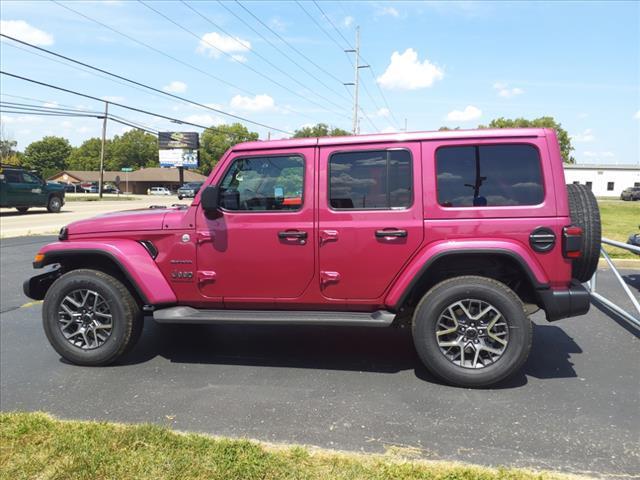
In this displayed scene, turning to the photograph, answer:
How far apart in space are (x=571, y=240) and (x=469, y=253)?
726 mm

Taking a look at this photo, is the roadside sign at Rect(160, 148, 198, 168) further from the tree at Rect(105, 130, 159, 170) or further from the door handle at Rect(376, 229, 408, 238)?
the door handle at Rect(376, 229, 408, 238)

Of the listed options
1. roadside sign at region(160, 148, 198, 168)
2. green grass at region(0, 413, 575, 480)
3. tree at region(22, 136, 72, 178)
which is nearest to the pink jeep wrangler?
green grass at region(0, 413, 575, 480)

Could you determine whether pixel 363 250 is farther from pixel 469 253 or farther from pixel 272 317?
pixel 272 317

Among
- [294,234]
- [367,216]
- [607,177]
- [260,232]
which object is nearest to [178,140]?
[607,177]

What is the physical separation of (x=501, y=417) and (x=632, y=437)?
2.46ft

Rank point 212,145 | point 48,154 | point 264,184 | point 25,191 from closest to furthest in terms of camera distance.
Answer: point 264,184 → point 25,191 → point 212,145 → point 48,154

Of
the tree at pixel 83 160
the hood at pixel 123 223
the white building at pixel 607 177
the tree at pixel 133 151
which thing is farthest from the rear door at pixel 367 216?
the tree at pixel 83 160

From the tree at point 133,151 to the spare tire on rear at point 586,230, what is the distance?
123 m

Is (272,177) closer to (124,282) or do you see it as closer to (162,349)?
(124,282)

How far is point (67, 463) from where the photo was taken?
267 centimetres

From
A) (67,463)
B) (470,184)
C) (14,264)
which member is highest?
(470,184)

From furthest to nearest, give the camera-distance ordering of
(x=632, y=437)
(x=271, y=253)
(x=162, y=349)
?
(x=162, y=349), (x=271, y=253), (x=632, y=437)

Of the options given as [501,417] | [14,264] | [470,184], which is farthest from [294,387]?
[14,264]

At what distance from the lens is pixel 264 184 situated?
4.11 metres
